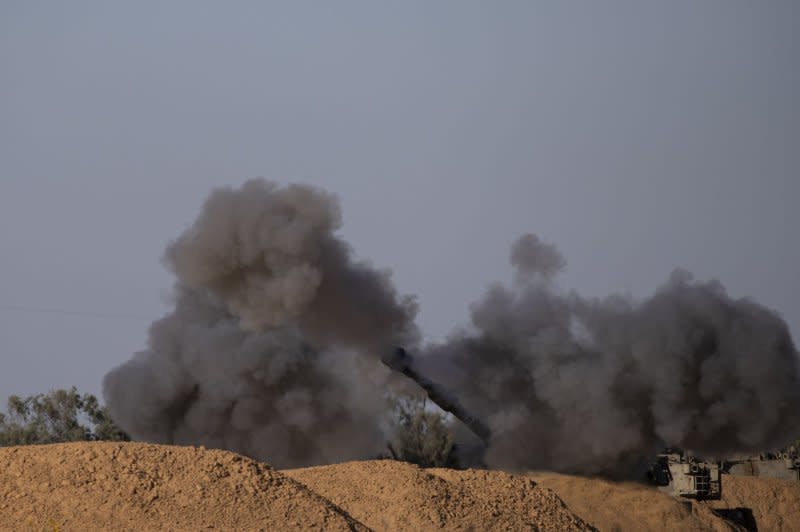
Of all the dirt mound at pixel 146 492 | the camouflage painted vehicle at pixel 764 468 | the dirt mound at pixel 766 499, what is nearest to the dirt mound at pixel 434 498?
the dirt mound at pixel 146 492

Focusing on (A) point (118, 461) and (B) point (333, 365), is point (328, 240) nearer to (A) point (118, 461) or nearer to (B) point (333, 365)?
(B) point (333, 365)

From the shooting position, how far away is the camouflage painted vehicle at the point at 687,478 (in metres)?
25.8

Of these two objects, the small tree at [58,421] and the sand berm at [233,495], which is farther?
the small tree at [58,421]

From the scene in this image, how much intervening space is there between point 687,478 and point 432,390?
6099mm

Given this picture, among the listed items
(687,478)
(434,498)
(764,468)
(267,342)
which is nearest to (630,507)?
(687,478)

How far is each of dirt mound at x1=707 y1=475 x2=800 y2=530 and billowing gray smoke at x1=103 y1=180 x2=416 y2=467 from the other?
32.7 ft

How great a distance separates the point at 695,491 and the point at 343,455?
1196 cm

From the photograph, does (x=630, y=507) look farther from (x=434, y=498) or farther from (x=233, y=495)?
(x=233, y=495)

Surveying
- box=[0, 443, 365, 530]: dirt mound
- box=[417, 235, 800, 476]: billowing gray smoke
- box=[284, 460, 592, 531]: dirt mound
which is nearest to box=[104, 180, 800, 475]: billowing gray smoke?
box=[417, 235, 800, 476]: billowing gray smoke

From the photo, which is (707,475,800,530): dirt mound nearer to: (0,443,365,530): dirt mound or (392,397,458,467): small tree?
(392,397,458,467): small tree

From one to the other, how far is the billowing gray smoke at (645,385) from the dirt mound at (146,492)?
14.9 meters

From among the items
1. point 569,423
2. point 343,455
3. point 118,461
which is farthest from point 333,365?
point 118,461

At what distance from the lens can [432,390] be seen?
89.8ft

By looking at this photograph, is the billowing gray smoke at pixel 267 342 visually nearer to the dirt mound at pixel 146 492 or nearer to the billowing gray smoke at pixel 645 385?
the billowing gray smoke at pixel 645 385
